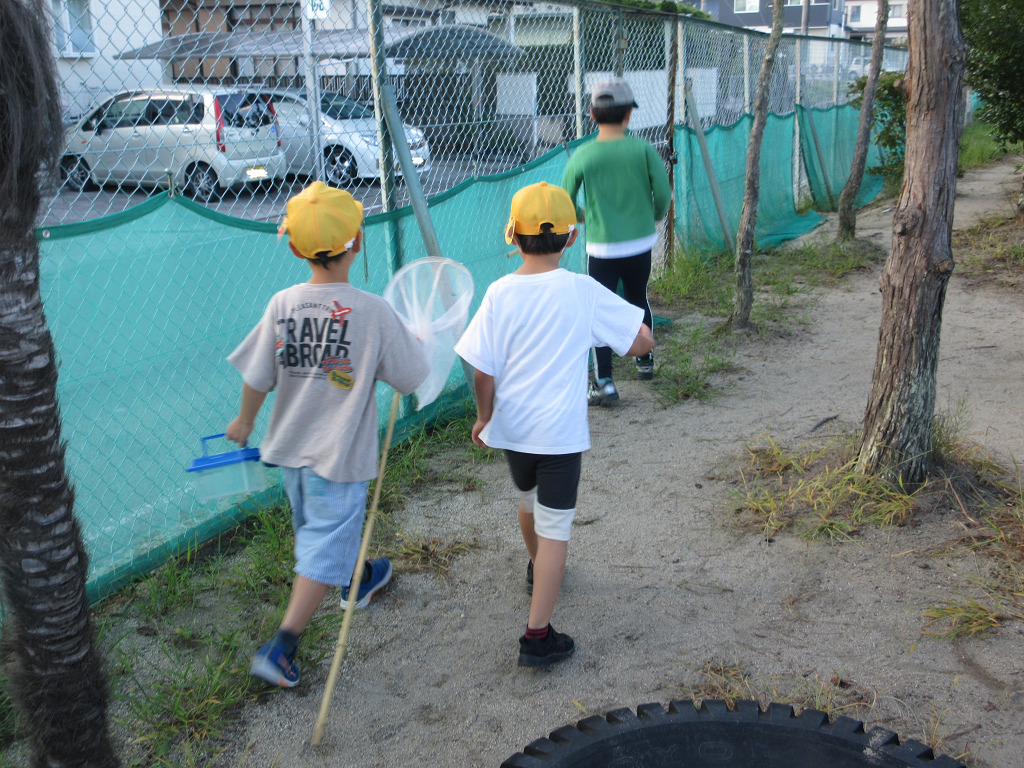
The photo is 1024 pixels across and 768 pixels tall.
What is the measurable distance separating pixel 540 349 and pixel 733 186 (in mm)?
7434

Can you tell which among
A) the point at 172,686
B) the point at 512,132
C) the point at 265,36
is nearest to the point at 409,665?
the point at 172,686

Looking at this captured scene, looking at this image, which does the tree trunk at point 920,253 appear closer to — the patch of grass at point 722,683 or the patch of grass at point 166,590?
the patch of grass at point 722,683

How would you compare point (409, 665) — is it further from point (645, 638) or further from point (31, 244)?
point (31, 244)

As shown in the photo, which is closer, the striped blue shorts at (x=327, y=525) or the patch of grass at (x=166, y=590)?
the striped blue shorts at (x=327, y=525)

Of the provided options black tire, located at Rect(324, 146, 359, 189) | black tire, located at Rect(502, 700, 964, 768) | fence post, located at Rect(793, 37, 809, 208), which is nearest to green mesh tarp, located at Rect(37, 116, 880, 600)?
black tire, located at Rect(324, 146, 359, 189)

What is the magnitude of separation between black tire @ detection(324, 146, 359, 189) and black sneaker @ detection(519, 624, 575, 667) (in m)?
2.57

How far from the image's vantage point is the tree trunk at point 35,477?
1680 millimetres

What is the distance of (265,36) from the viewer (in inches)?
150

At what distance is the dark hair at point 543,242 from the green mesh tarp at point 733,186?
5.61 meters

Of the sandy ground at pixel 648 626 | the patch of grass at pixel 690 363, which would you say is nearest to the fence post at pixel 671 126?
the patch of grass at pixel 690 363

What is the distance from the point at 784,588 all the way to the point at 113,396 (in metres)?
2.49

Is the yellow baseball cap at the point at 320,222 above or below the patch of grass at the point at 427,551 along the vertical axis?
above

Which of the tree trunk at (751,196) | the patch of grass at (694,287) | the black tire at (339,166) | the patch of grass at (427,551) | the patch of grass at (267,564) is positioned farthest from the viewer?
the patch of grass at (694,287)

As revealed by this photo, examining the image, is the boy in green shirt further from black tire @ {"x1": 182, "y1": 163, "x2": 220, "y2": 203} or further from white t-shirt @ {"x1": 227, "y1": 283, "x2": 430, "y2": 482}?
white t-shirt @ {"x1": 227, "y1": 283, "x2": 430, "y2": 482}
